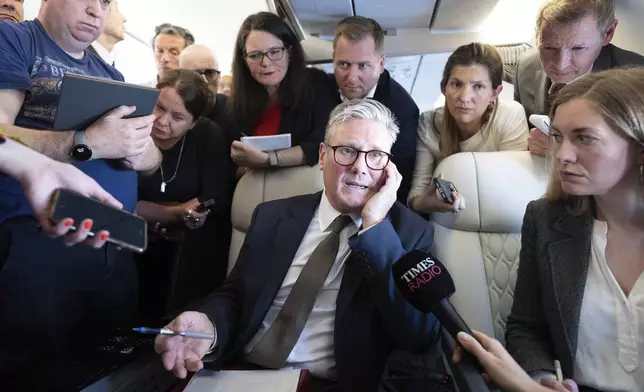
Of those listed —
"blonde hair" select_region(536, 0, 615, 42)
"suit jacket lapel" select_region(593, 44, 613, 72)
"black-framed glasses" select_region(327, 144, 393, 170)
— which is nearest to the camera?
"black-framed glasses" select_region(327, 144, 393, 170)

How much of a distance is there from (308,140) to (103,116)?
0.86m

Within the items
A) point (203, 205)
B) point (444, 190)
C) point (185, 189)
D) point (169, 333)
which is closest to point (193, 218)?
point (203, 205)

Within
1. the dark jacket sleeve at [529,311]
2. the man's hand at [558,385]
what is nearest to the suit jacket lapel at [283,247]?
the dark jacket sleeve at [529,311]

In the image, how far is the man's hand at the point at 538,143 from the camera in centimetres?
164

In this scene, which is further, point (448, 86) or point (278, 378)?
point (448, 86)

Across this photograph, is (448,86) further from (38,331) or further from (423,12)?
(423,12)

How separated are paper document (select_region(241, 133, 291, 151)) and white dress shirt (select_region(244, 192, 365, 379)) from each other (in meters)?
0.38

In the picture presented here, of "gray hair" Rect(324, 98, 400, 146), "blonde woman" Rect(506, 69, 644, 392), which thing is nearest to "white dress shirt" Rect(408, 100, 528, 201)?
"gray hair" Rect(324, 98, 400, 146)

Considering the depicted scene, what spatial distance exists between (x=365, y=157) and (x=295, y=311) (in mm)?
501

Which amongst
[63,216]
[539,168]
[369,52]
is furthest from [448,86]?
[63,216]

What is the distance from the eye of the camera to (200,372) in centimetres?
131

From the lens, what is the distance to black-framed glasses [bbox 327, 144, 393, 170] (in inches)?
58.8

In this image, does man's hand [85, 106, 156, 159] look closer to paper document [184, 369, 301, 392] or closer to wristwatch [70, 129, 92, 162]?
wristwatch [70, 129, 92, 162]

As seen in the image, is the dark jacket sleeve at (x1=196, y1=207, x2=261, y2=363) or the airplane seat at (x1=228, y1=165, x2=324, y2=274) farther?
the airplane seat at (x1=228, y1=165, x2=324, y2=274)
